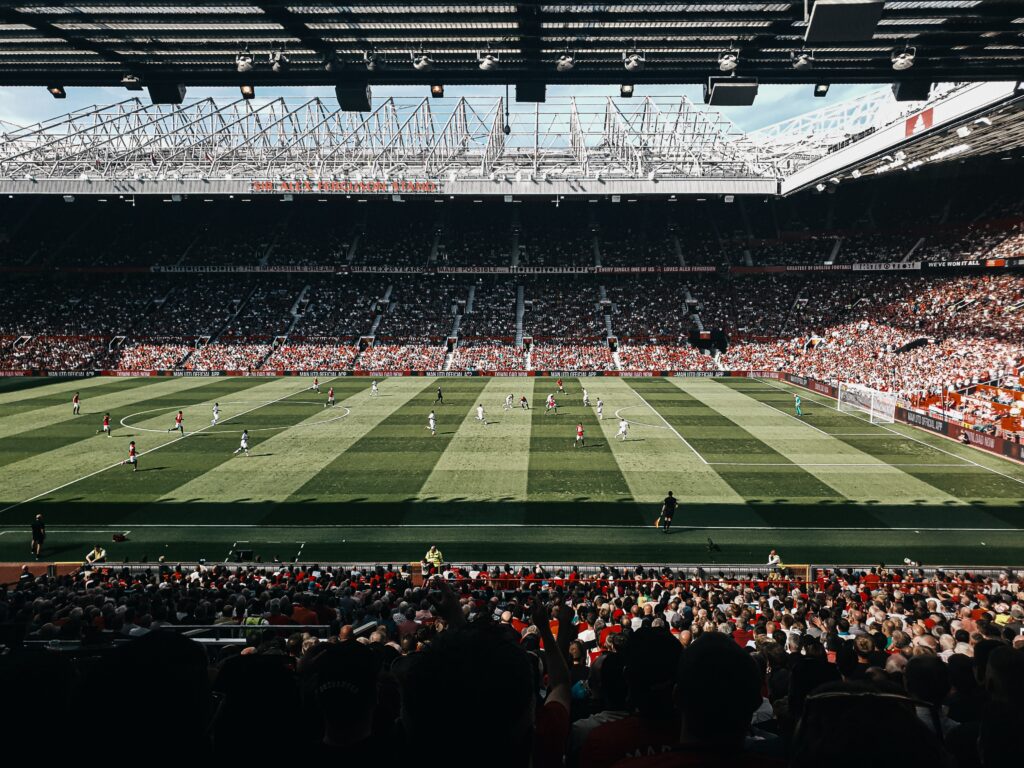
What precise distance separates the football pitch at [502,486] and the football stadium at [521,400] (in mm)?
229

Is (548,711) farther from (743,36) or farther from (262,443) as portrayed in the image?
(262,443)

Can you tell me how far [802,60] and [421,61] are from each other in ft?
23.3

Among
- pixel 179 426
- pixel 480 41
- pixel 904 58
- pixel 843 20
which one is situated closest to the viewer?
pixel 843 20

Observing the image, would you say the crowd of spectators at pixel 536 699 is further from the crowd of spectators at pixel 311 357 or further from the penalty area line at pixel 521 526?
the crowd of spectators at pixel 311 357

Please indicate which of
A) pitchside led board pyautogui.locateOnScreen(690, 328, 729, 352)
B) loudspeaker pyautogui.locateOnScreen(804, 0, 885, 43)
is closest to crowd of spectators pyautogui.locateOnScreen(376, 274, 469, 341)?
pitchside led board pyautogui.locateOnScreen(690, 328, 729, 352)

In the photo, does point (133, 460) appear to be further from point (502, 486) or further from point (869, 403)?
Result: point (869, 403)

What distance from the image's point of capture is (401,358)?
63750mm

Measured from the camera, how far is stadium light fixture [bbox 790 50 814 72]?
1177cm

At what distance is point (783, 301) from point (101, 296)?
7639 centimetres

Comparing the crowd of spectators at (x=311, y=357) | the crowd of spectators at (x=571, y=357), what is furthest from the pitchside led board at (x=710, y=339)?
the crowd of spectators at (x=311, y=357)

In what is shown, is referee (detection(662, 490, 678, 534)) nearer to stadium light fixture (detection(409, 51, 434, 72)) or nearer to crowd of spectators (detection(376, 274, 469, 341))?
stadium light fixture (detection(409, 51, 434, 72))

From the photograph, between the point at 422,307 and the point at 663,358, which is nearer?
the point at 663,358

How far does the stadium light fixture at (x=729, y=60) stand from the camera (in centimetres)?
1171

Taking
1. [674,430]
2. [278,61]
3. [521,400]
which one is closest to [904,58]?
[278,61]
